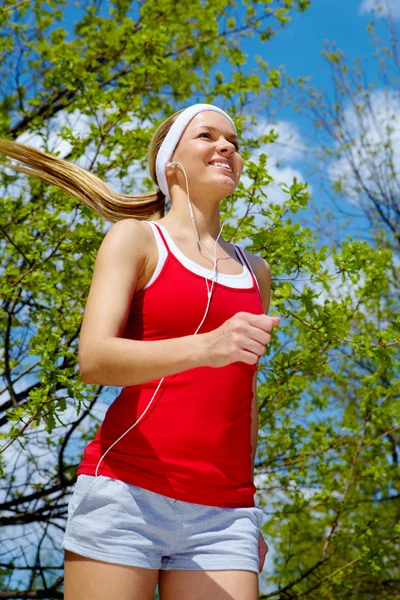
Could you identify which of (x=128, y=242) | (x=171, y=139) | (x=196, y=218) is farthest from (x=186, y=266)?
(x=171, y=139)

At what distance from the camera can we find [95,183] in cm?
236

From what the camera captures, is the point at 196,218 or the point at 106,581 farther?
the point at 196,218

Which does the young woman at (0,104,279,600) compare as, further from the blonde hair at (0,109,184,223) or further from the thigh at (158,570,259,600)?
the blonde hair at (0,109,184,223)

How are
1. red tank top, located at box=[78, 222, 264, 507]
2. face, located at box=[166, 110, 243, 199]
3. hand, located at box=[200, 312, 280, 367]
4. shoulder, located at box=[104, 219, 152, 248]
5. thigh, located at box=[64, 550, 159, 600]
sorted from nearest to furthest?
hand, located at box=[200, 312, 280, 367] < thigh, located at box=[64, 550, 159, 600] < red tank top, located at box=[78, 222, 264, 507] < shoulder, located at box=[104, 219, 152, 248] < face, located at box=[166, 110, 243, 199]

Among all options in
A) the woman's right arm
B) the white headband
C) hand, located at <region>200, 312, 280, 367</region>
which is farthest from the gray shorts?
Answer: the white headband

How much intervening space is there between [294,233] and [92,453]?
1.73m

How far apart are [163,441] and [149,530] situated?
22 centimetres

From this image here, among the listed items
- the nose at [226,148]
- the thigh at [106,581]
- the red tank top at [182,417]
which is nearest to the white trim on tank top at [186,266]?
the red tank top at [182,417]

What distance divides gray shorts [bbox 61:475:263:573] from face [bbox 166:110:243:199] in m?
0.94

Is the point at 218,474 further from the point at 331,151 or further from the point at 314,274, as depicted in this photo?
the point at 331,151

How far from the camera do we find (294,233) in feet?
10.5

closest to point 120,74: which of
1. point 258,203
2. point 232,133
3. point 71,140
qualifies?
point 71,140

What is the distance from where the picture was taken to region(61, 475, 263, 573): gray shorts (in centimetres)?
166

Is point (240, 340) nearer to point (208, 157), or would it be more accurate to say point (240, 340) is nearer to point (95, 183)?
point (208, 157)
